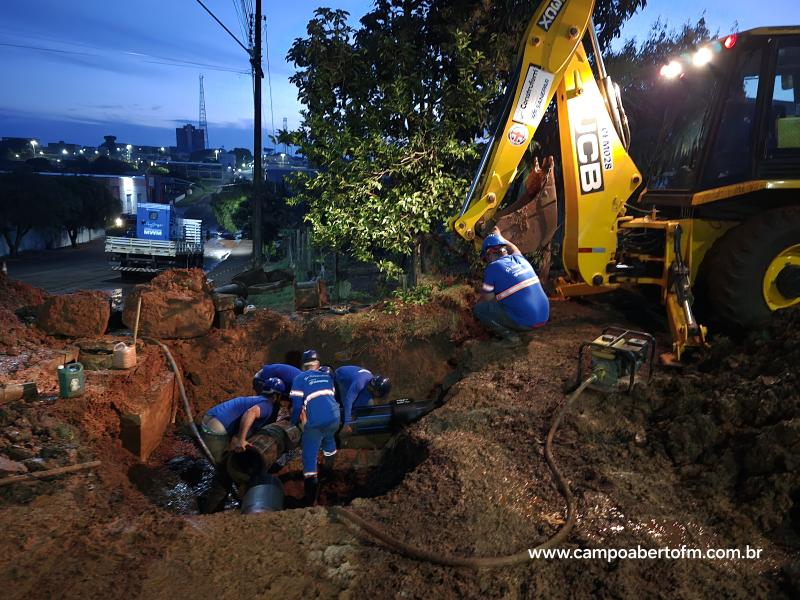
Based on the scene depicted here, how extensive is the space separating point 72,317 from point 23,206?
2557cm

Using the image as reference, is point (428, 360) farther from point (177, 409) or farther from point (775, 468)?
point (775, 468)

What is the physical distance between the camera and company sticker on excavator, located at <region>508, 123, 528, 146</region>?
5961 mm

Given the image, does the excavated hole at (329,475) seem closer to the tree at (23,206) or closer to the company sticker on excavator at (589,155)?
the company sticker on excavator at (589,155)

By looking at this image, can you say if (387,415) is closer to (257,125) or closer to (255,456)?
(255,456)

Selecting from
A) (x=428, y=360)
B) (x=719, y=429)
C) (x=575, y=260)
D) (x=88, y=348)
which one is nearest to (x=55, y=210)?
(x=88, y=348)

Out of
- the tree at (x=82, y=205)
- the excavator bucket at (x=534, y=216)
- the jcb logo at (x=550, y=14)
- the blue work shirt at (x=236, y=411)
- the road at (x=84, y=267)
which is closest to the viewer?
the jcb logo at (x=550, y=14)

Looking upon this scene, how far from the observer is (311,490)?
17.5 ft

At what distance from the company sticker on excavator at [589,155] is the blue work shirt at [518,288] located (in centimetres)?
124

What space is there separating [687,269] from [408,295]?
4.12 metres

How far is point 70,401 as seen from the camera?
5145 millimetres

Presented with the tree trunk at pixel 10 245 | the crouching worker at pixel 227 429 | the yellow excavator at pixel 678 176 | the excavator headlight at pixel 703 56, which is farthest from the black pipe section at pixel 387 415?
the tree trunk at pixel 10 245

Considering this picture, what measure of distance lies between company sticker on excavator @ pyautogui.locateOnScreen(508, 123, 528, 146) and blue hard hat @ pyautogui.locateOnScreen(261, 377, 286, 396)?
398 cm

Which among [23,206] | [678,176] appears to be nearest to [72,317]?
[678,176]

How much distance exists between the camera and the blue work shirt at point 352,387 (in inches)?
238
